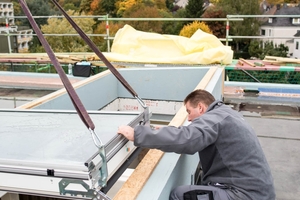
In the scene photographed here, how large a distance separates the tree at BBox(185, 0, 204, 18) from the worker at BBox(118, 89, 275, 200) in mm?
44564

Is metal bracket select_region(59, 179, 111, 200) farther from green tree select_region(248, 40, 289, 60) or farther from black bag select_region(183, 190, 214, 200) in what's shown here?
green tree select_region(248, 40, 289, 60)

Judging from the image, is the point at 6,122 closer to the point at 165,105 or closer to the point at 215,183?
the point at 215,183

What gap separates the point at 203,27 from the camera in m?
35.1

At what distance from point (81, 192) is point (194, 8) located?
1801 inches

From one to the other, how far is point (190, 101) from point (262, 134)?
2123 mm

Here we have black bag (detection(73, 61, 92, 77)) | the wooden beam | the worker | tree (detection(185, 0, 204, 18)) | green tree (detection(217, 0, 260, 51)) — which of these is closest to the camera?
the wooden beam

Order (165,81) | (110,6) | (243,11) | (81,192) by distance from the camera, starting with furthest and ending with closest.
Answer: (243,11)
(110,6)
(165,81)
(81,192)

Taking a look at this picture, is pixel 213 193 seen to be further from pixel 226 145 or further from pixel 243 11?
pixel 243 11

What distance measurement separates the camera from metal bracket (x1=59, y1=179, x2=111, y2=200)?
142cm

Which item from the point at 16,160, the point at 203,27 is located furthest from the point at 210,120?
the point at 203,27

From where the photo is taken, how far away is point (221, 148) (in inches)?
68.9

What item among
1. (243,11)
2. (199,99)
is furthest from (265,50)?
(199,99)

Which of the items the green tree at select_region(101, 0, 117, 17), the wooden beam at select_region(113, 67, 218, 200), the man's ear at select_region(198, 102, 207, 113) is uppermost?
the green tree at select_region(101, 0, 117, 17)

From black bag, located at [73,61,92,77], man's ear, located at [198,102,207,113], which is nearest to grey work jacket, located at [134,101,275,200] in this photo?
man's ear, located at [198,102,207,113]
